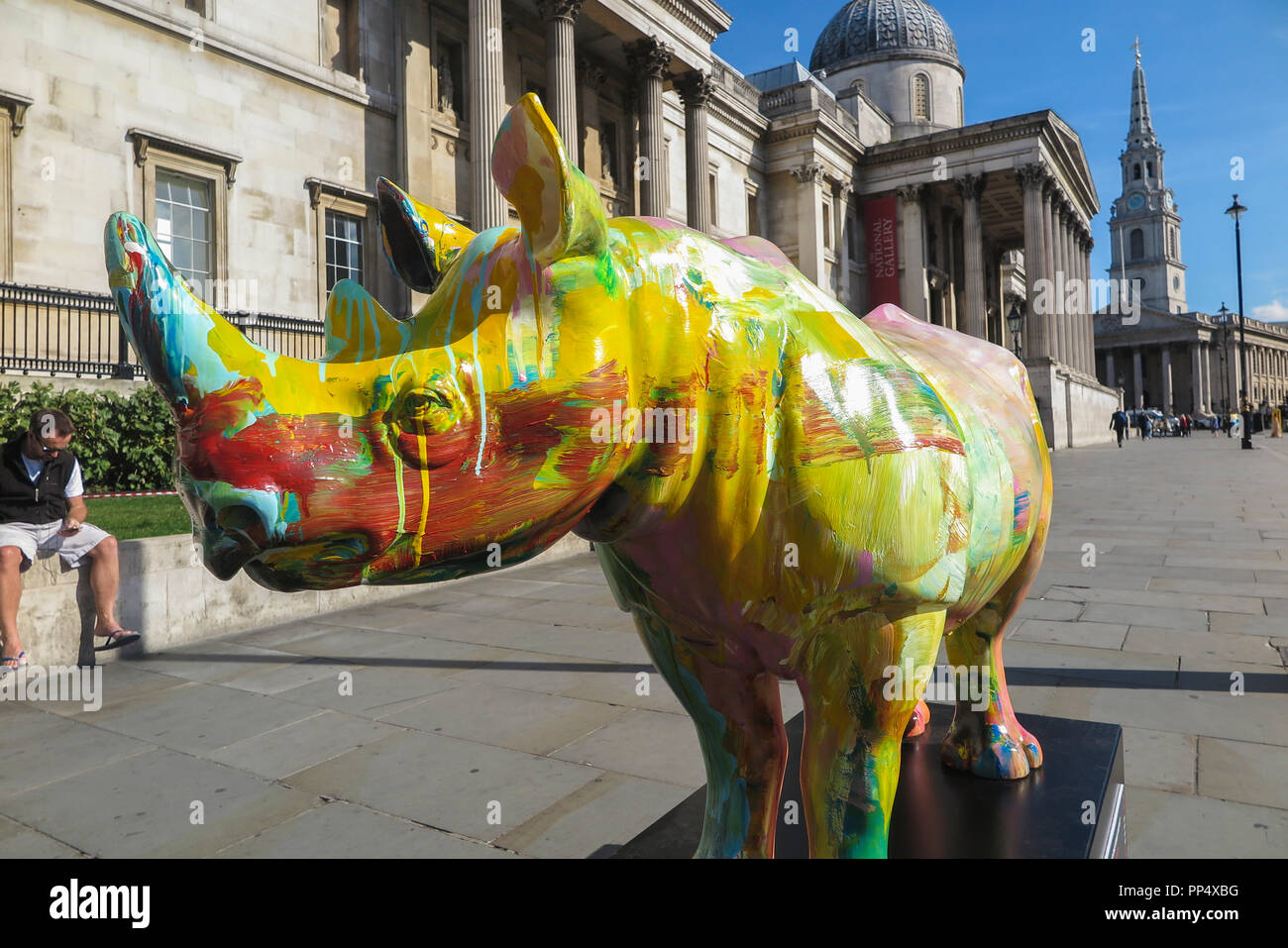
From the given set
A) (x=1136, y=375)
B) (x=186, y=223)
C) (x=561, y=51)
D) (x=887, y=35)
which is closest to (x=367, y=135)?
(x=186, y=223)

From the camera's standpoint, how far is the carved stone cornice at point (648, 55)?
25.8 m

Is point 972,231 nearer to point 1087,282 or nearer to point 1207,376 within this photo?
point 1087,282

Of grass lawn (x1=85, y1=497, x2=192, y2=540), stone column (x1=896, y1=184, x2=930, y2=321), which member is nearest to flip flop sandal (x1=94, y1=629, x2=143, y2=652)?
grass lawn (x1=85, y1=497, x2=192, y2=540)

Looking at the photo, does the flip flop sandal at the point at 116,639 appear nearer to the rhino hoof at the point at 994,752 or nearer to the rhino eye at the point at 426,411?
the rhino hoof at the point at 994,752

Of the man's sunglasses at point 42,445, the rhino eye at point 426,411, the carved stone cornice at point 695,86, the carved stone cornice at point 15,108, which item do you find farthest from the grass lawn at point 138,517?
the carved stone cornice at point 695,86

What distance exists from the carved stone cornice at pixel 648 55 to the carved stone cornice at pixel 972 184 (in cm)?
2303

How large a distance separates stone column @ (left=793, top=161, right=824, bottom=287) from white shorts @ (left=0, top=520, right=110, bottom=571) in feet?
A: 121

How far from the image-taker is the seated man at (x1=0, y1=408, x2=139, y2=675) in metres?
5.75

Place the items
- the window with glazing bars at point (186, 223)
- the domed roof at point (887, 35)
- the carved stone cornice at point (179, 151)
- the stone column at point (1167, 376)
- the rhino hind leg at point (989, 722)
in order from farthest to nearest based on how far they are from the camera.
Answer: the stone column at point (1167, 376), the domed roof at point (887, 35), the window with glazing bars at point (186, 223), the carved stone cornice at point (179, 151), the rhino hind leg at point (989, 722)

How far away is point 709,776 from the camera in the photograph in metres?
1.81

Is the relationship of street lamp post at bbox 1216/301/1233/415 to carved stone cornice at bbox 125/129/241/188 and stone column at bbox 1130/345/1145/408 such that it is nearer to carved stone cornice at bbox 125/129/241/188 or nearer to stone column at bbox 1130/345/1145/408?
stone column at bbox 1130/345/1145/408

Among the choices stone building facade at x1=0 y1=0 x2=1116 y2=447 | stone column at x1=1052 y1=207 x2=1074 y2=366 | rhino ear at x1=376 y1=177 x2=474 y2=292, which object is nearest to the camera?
rhino ear at x1=376 y1=177 x2=474 y2=292
